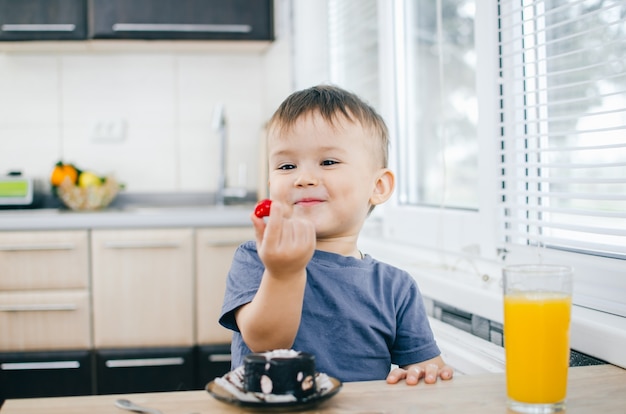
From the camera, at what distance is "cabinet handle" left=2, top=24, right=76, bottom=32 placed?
3047 millimetres

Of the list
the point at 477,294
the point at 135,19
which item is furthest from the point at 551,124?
the point at 135,19

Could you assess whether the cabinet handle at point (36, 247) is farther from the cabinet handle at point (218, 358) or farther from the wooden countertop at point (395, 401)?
the wooden countertop at point (395, 401)

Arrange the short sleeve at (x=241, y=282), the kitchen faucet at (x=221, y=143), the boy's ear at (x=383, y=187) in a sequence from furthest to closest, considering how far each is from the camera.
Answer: the kitchen faucet at (x=221, y=143) → the boy's ear at (x=383, y=187) → the short sleeve at (x=241, y=282)

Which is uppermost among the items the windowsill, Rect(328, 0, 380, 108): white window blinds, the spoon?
Rect(328, 0, 380, 108): white window blinds

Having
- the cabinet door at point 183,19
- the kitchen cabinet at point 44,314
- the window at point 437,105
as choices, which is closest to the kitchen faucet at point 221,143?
the cabinet door at point 183,19

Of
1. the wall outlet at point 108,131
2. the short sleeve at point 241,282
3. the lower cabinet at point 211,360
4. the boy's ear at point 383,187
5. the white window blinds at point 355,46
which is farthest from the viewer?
the wall outlet at point 108,131

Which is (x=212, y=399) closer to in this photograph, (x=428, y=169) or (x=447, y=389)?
(x=447, y=389)

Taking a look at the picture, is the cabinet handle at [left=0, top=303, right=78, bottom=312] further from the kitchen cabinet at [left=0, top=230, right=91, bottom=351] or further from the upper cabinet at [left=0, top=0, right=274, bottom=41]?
the upper cabinet at [left=0, top=0, right=274, bottom=41]

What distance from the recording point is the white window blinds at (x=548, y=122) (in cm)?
137

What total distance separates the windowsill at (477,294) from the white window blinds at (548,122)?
0.46ft

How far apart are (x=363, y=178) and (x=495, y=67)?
567mm

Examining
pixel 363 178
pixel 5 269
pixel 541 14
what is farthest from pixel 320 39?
pixel 363 178

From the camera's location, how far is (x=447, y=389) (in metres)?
0.84

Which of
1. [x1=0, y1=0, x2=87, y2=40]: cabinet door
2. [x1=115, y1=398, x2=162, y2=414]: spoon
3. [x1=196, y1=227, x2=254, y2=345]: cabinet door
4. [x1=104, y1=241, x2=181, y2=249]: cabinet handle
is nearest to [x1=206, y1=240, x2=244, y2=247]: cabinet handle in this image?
→ [x1=196, y1=227, x2=254, y2=345]: cabinet door
